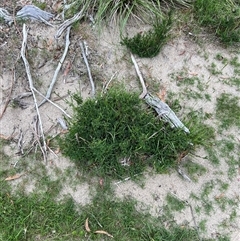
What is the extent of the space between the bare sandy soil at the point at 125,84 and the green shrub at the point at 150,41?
76mm

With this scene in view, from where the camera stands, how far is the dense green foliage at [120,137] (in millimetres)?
2957

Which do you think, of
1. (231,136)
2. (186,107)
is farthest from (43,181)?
(231,136)

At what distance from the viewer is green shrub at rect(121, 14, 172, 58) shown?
326 cm

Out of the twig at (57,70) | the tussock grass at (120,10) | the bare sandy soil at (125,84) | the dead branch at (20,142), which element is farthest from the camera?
the tussock grass at (120,10)

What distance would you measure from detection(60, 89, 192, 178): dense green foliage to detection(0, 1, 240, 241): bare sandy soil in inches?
5.3

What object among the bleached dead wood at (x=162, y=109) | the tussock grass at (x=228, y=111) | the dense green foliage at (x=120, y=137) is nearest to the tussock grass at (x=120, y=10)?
the bleached dead wood at (x=162, y=109)

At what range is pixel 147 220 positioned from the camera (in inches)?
116

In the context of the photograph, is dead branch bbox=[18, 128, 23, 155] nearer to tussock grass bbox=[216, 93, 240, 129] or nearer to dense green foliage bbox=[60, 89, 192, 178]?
dense green foliage bbox=[60, 89, 192, 178]

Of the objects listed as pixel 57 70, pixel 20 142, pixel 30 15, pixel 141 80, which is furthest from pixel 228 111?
pixel 30 15

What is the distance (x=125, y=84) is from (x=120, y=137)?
21.1 inches

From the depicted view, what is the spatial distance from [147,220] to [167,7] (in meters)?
1.85

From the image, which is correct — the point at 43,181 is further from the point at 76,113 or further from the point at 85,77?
the point at 85,77

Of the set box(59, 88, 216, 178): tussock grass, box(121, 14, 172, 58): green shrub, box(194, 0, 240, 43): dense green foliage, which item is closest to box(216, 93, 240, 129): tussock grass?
box(59, 88, 216, 178): tussock grass

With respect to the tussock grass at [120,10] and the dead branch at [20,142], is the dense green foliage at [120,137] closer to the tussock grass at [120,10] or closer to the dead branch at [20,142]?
the dead branch at [20,142]
